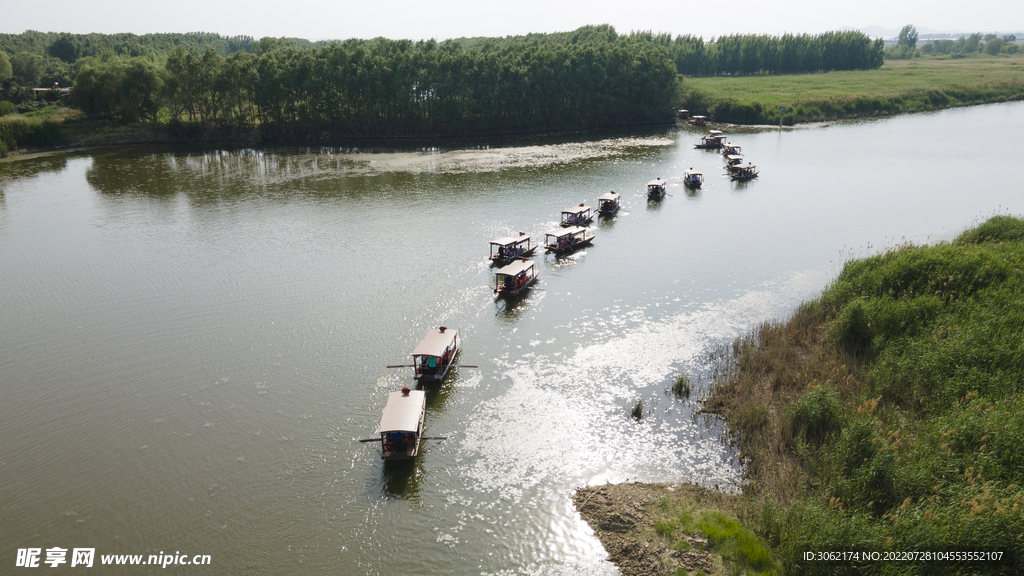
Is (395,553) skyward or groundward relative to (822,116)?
groundward

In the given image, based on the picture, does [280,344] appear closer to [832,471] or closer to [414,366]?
[414,366]

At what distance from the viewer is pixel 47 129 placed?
8531 cm

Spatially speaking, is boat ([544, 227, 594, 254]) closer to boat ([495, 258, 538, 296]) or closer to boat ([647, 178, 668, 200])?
boat ([495, 258, 538, 296])

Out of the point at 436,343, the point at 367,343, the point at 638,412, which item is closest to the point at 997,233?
the point at 638,412

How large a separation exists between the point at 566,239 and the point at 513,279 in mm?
9763

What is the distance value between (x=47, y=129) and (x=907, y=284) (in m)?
111

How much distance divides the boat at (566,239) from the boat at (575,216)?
7.84 ft

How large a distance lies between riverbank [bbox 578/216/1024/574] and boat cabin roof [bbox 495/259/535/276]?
46.8ft

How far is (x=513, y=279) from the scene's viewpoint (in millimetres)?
37469

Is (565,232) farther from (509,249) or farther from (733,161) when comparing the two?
(733,161)

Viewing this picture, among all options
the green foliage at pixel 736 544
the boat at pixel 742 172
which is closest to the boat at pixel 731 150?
the boat at pixel 742 172

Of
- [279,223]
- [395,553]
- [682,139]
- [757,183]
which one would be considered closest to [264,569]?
[395,553]

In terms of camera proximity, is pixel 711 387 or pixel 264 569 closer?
pixel 264 569

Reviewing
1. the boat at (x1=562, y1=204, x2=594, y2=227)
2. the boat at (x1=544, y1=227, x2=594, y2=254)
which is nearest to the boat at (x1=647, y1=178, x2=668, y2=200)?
the boat at (x1=562, y1=204, x2=594, y2=227)
